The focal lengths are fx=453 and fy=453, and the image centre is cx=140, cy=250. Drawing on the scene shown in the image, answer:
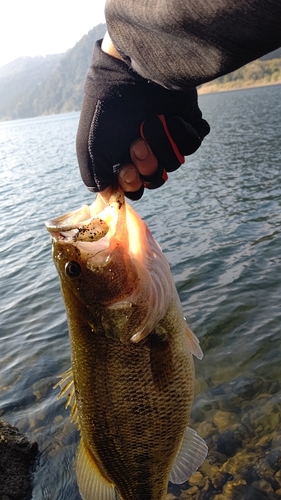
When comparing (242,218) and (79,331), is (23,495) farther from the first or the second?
(242,218)

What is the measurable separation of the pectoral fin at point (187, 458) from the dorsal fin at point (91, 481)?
0.48m

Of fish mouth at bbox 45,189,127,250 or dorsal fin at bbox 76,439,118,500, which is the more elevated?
fish mouth at bbox 45,189,127,250

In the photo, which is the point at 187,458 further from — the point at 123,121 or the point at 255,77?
the point at 255,77

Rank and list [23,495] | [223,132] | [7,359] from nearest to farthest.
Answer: [23,495] → [7,359] → [223,132]

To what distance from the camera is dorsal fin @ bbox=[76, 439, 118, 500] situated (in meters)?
3.06

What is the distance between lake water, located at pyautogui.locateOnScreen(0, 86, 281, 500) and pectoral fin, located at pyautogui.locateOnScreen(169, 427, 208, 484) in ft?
7.74

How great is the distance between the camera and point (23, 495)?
17.6 feet

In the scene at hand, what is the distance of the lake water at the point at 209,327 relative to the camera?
18.6 ft

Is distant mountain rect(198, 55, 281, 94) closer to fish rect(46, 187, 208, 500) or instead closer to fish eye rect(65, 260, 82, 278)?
fish rect(46, 187, 208, 500)

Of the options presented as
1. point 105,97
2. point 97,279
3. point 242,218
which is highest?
point 105,97

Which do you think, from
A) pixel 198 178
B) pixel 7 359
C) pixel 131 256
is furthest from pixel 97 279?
pixel 198 178

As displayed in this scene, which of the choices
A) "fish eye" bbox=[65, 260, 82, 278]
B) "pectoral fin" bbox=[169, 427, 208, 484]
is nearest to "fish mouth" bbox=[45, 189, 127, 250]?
"fish eye" bbox=[65, 260, 82, 278]

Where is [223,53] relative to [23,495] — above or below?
above

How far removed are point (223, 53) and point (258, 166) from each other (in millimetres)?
21945
